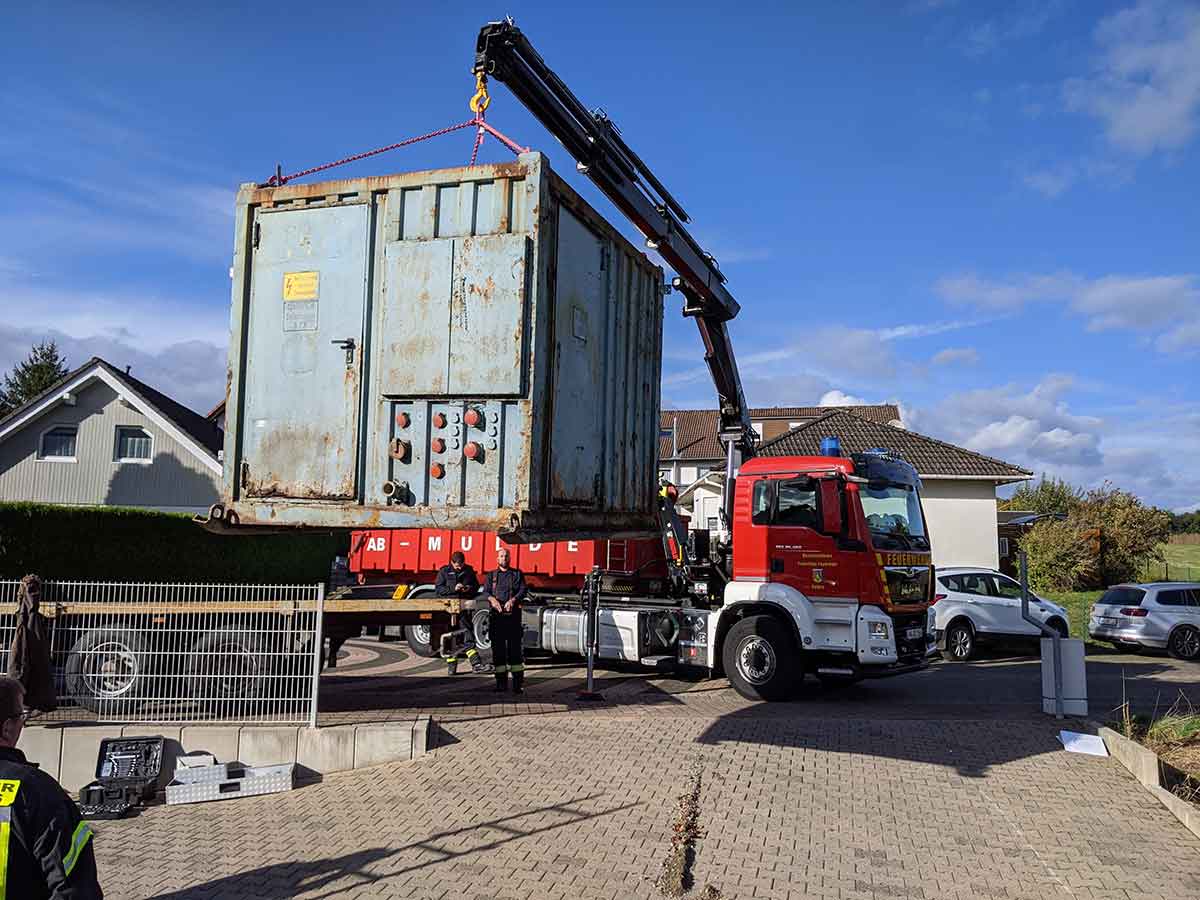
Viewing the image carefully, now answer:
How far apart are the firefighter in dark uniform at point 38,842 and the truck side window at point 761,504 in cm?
858

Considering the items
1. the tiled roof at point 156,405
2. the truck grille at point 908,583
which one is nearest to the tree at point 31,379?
the tiled roof at point 156,405

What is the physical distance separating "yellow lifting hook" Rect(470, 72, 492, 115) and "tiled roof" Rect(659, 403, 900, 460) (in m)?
47.1

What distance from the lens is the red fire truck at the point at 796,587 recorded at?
33.4 feet

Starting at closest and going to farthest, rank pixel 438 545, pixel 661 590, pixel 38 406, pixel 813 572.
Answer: pixel 813 572 → pixel 661 590 → pixel 438 545 → pixel 38 406

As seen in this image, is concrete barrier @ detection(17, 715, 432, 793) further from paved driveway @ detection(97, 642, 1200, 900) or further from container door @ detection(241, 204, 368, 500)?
container door @ detection(241, 204, 368, 500)

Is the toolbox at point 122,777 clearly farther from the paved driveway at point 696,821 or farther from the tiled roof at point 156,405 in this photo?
the tiled roof at point 156,405

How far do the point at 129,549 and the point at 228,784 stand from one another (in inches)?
258

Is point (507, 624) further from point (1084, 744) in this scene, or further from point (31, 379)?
point (31, 379)

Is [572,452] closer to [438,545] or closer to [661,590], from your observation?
[661,590]

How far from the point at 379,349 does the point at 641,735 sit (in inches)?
175

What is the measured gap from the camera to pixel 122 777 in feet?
23.6

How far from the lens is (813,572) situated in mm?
10344

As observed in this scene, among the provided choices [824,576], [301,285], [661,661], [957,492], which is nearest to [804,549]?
[824,576]

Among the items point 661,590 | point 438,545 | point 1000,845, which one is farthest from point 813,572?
point 438,545
